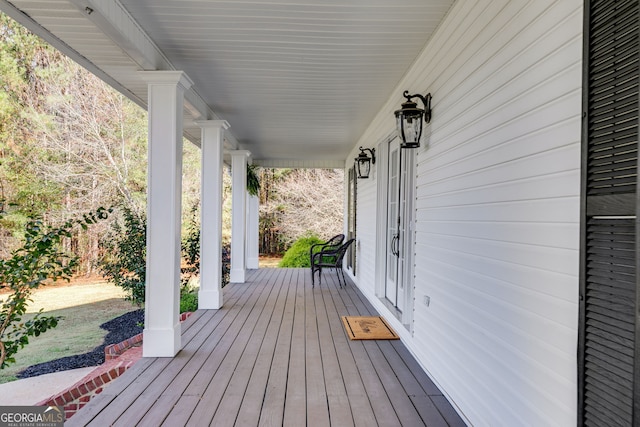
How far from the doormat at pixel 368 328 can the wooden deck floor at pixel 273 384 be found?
0.10m

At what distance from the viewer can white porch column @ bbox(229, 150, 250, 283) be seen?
6.75 metres

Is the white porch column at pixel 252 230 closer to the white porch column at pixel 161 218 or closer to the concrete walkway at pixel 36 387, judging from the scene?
the concrete walkway at pixel 36 387

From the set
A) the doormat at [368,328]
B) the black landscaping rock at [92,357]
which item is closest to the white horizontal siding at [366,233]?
the doormat at [368,328]

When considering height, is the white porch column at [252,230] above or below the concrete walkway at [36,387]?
above

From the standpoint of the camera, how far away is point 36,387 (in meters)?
3.84

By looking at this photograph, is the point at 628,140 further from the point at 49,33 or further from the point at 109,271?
the point at 109,271

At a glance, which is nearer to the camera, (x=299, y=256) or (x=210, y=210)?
(x=210, y=210)

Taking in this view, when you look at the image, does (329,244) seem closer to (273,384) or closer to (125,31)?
(273,384)

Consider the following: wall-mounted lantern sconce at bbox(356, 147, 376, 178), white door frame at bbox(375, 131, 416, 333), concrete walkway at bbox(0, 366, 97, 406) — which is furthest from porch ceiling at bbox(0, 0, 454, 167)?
concrete walkway at bbox(0, 366, 97, 406)

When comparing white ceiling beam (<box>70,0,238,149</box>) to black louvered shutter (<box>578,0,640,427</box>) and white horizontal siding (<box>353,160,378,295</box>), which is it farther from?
white horizontal siding (<box>353,160,378,295</box>)

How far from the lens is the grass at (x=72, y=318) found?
539 centimetres

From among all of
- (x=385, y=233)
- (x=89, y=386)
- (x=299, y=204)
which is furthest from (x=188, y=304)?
(x=299, y=204)

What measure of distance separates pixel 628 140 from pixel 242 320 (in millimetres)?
3998

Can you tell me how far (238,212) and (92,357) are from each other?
297 centimetres
